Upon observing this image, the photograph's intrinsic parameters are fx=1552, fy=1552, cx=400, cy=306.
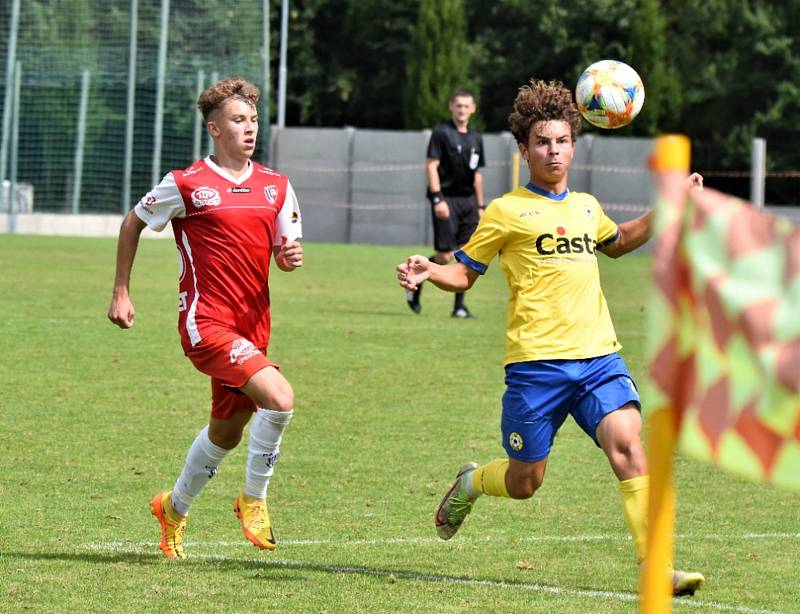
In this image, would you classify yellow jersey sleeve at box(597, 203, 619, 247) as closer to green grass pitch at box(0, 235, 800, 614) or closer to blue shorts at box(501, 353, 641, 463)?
blue shorts at box(501, 353, 641, 463)

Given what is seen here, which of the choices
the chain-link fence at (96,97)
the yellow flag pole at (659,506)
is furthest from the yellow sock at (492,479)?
the chain-link fence at (96,97)

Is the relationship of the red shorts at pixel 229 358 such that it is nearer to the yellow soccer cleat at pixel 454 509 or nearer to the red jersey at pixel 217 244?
the red jersey at pixel 217 244

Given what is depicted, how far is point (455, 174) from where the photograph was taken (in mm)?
15773

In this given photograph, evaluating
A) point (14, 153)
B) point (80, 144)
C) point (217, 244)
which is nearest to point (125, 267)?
point (217, 244)

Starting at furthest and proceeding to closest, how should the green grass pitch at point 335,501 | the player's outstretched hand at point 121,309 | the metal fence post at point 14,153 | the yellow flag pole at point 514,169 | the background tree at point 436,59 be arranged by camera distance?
1. the background tree at point 436,59
2. the yellow flag pole at point 514,169
3. the metal fence post at point 14,153
4. the player's outstretched hand at point 121,309
5. the green grass pitch at point 335,501

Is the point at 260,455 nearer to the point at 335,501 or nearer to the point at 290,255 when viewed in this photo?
the point at 290,255

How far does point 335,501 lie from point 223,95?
82.0 inches

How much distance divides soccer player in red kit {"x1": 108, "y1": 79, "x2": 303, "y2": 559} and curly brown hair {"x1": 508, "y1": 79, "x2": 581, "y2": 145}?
1.02 m

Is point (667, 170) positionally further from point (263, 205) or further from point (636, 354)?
point (636, 354)

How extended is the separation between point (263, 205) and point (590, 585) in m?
2.05

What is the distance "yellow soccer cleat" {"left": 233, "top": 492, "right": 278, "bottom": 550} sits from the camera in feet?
20.2

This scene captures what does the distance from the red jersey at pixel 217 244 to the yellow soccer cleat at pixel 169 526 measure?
2.21ft

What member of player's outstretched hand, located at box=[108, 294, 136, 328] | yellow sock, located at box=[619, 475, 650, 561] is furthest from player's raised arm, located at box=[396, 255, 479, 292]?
player's outstretched hand, located at box=[108, 294, 136, 328]

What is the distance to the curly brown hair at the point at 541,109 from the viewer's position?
6.10m
